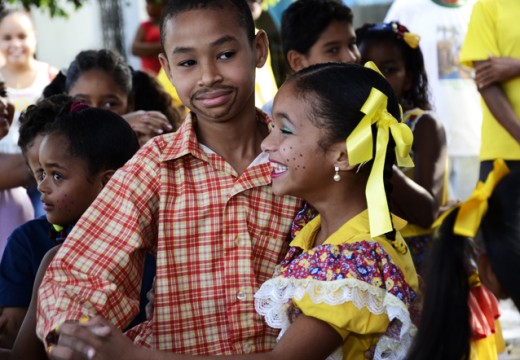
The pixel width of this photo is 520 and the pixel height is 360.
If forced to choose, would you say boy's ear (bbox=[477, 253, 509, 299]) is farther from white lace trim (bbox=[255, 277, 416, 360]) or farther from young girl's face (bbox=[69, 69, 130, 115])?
young girl's face (bbox=[69, 69, 130, 115])

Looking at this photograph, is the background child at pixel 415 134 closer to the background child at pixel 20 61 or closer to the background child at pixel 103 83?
the background child at pixel 103 83

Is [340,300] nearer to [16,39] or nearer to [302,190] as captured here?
[302,190]

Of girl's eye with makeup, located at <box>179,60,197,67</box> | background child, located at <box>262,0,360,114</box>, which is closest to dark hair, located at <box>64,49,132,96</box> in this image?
background child, located at <box>262,0,360,114</box>

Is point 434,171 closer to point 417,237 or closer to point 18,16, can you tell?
point 417,237

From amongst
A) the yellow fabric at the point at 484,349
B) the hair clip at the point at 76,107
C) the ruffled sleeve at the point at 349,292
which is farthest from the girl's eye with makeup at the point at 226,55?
the yellow fabric at the point at 484,349

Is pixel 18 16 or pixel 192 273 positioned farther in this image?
pixel 18 16

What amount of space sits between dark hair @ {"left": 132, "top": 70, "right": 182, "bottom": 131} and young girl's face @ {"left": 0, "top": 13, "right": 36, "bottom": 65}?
1.81 m

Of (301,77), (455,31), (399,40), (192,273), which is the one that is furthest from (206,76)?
(455,31)

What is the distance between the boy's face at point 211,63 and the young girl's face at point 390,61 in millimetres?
1816

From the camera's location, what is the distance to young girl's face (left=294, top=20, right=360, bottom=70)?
471 cm

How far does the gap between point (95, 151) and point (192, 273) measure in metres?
0.79

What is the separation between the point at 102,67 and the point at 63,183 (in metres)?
1.21

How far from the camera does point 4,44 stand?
6.52 metres

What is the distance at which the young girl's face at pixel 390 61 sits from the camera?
4746 mm
